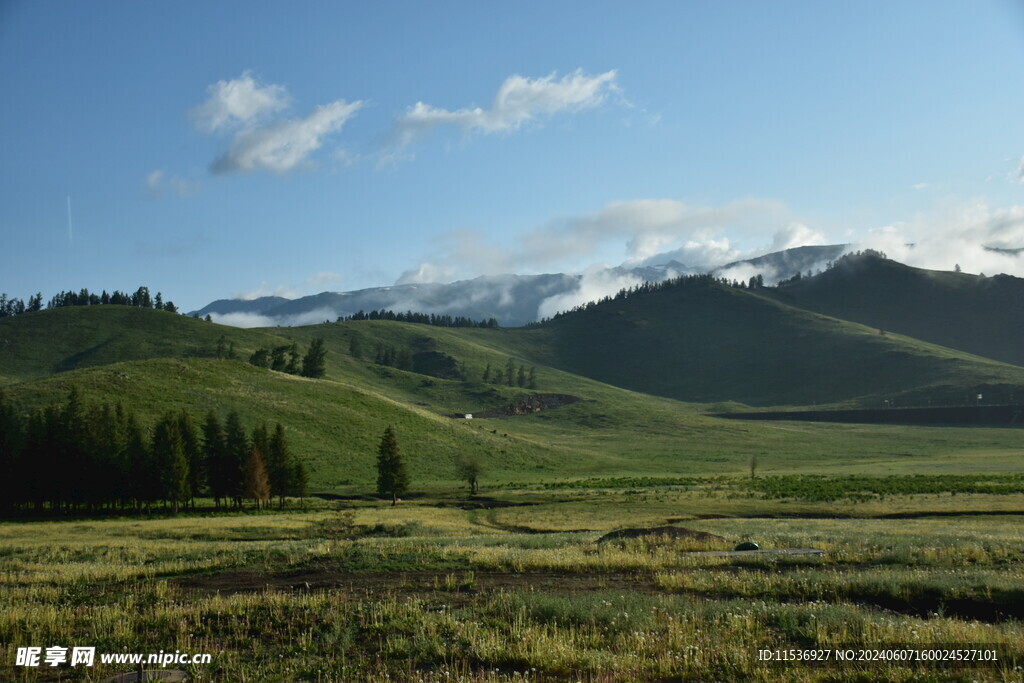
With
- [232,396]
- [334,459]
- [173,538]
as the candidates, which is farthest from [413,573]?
[232,396]

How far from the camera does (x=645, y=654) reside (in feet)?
37.0

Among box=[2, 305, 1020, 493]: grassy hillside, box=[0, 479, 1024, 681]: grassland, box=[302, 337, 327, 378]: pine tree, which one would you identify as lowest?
box=[2, 305, 1020, 493]: grassy hillside

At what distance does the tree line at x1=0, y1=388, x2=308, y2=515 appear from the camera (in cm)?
6469

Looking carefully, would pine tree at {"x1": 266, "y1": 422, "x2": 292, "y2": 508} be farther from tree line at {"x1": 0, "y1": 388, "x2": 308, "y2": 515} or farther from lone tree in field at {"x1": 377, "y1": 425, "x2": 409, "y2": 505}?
lone tree in field at {"x1": 377, "y1": 425, "x2": 409, "y2": 505}

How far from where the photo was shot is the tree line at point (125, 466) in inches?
2547

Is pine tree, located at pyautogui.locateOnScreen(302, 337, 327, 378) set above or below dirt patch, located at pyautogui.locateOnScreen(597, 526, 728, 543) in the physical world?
above

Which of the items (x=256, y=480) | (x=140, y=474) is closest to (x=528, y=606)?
(x=256, y=480)

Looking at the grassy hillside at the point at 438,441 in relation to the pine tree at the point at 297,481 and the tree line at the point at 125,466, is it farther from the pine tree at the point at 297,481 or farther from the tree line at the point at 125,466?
the tree line at the point at 125,466

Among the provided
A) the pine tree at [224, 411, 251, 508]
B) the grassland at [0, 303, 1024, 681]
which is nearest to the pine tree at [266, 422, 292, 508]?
the pine tree at [224, 411, 251, 508]

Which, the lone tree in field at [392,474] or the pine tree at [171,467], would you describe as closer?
the pine tree at [171,467]

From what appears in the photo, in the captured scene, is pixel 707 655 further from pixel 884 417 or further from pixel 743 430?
pixel 884 417

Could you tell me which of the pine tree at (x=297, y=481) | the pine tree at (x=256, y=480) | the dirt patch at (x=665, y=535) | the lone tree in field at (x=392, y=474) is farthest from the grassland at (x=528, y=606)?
the lone tree in field at (x=392, y=474)

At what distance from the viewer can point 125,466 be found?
2596 inches

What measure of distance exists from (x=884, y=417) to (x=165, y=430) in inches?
7359
